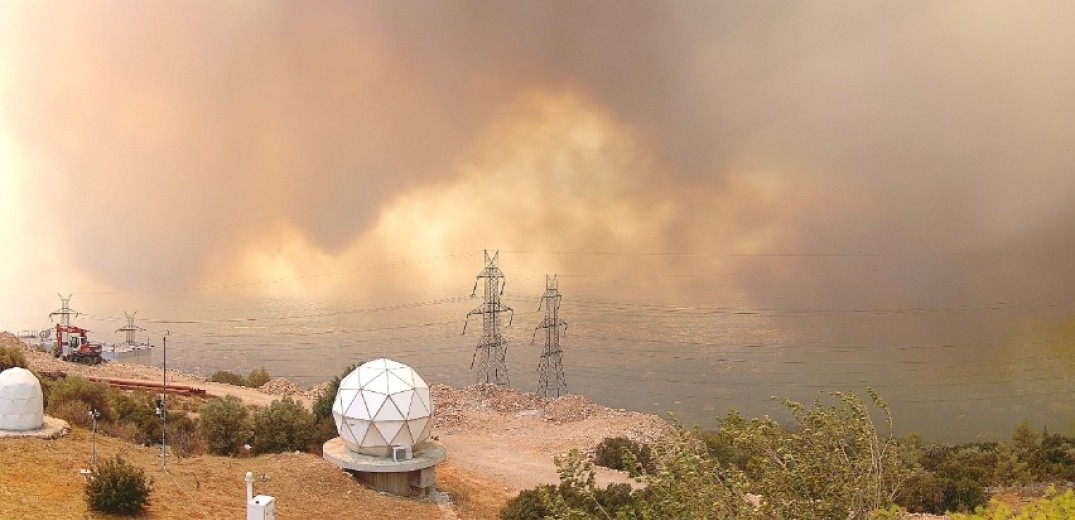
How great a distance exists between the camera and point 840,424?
1088 centimetres

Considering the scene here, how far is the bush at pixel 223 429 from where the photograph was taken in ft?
88.8

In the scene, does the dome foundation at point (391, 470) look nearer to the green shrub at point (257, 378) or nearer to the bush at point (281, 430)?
the bush at point (281, 430)

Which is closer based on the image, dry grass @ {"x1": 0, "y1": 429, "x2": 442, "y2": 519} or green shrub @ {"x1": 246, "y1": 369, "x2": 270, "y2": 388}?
dry grass @ {"x1": 0, "y1": 429, "x2": 442, "y2": 519}

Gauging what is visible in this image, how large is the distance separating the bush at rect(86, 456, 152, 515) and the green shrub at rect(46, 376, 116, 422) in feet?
40.4

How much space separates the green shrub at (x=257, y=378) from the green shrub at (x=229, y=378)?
0.43 meters

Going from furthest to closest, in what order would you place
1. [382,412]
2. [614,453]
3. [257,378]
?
[257,378] → [614,453] → [382,412]

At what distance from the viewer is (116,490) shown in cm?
1700

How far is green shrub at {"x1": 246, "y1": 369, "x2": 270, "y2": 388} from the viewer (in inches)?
2062

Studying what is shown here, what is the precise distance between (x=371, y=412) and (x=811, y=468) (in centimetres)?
1857

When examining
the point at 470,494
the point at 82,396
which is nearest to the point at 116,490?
the point at 470,494

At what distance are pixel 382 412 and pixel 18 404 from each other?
1185 centimetres

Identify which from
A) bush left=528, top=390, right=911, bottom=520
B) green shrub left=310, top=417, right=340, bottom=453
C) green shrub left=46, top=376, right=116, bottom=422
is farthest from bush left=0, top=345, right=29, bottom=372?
bush left=528, top=390, right=911, bottom=520

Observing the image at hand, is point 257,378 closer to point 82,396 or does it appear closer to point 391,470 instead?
point 82,396

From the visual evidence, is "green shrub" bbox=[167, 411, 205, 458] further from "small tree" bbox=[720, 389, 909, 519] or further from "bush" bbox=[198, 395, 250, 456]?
"small tree" bbox=[720, 389, 909, 519]
